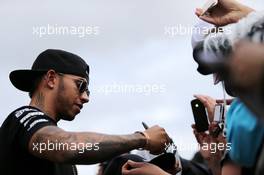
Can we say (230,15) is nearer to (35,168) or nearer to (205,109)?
(205,109)

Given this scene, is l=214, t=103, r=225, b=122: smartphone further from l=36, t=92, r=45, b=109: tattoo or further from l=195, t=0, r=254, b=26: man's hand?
l=36, t=92, r=45, b=109: tattoo

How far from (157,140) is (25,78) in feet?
3.18

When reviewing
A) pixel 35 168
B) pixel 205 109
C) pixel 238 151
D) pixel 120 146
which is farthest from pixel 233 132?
pixel 35 168

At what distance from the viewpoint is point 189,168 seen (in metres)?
3.18

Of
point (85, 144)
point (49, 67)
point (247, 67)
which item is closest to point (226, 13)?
point (85, 144)

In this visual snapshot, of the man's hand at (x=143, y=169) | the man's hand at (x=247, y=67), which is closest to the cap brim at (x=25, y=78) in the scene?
the man's hand at (x=143, y=169)

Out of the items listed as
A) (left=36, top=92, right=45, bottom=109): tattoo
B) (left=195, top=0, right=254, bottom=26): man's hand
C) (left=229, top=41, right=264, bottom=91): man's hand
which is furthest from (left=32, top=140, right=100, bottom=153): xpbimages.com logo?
(left=229, top=41, right=264, bottom=91): man's hand

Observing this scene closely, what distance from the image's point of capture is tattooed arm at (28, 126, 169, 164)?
9.64ft

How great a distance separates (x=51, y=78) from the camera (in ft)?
11.7

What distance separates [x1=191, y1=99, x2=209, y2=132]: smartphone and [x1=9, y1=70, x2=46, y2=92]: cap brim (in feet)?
3.99

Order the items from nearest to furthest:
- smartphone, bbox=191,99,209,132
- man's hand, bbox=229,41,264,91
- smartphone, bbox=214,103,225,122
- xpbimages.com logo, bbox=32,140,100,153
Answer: man's hand, bbox=229,41,264,91
smartphone, bbox=214,103,225,122
smartphone, bbox=191,99,209,132
xpbimages.com logo, bbox=32,140,100,153

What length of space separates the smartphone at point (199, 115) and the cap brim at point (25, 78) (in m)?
1.22

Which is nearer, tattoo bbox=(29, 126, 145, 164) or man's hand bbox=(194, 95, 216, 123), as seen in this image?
man's hand bbox=(194, 95, 216, 123)

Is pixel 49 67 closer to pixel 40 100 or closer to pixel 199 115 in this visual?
pixel 40 100
